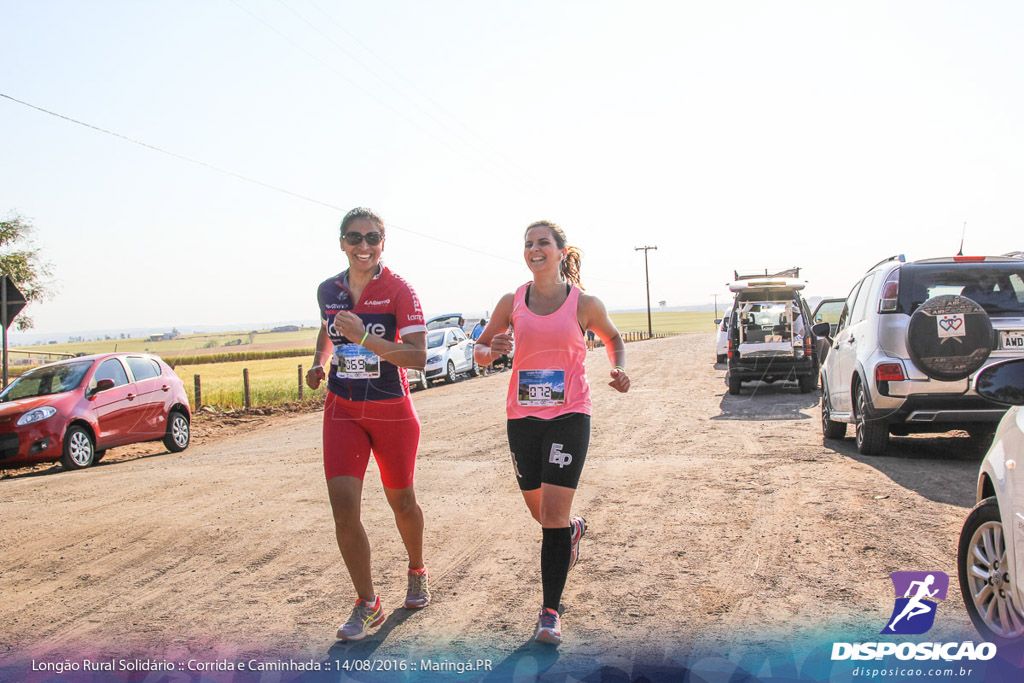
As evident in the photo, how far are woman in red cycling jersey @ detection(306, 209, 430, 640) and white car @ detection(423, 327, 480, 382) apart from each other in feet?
67.0

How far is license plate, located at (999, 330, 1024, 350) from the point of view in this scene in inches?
295

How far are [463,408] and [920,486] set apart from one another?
405 inches

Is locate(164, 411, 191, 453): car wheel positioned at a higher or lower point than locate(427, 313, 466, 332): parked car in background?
lower

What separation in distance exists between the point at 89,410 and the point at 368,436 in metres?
9.77

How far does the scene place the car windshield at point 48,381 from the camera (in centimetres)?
1245

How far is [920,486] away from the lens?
22.3ft

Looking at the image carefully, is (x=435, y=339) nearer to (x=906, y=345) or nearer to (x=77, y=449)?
(x=77, y=449)

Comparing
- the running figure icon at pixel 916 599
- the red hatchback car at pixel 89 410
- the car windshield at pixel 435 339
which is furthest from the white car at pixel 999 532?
the car windshield at pixel 435 339

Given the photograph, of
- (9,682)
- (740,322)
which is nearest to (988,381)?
(9,682)

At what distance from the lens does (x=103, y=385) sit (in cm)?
1257

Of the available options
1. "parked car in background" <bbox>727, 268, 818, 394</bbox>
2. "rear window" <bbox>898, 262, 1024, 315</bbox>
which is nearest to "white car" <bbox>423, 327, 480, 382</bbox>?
"parked car in background" <bbox>727, 268, 818, 394</bbox>

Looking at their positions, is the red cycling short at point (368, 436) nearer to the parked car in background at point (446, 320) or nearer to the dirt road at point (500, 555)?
the dirt road at point (500, 555)

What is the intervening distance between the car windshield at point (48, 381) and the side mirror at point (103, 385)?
24cm

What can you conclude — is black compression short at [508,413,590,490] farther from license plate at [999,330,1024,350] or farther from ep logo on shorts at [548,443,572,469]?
license plate at [999,330,1024,350]
